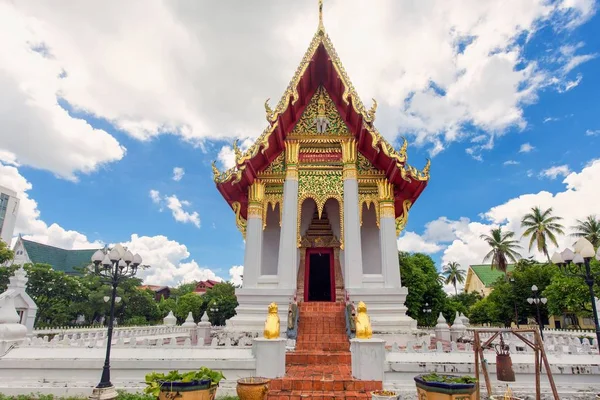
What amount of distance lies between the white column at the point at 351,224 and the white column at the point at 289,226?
146 cm

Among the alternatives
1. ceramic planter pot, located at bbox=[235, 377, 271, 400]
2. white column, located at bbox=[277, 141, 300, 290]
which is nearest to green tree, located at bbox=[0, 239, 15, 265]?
white column, located at bbox=[277, 141, 300, 290]

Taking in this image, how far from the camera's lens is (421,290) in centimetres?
2720

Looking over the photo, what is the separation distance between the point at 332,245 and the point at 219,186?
4.43 metres

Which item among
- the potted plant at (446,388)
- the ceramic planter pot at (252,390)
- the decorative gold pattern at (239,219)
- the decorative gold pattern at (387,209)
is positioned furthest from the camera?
the decorative gold pattern at (239,219)

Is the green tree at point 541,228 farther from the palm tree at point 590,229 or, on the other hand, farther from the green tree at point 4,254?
the green tree at point 4,254

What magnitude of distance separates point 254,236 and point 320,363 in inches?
176

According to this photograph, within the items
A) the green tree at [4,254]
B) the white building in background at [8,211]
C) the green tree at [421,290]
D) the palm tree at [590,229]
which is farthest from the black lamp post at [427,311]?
the white building in background at [8,211]

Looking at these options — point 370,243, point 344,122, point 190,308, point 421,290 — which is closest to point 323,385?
point 370,243

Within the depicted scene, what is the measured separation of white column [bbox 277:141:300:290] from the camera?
10086mm

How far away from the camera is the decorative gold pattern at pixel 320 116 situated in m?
11.5

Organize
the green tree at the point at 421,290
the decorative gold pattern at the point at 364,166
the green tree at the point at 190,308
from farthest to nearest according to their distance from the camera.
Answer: the green tree at the point at 190,308, the green tree at the point at 421,290, the decorative gold pattern at the point at 364,166

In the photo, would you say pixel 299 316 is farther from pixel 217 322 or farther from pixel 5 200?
pixel 5 200

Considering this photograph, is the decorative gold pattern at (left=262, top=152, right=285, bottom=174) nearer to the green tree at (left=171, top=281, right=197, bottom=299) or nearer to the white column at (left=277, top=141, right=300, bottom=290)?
the white column at (left=277, top=141, right=300, bottom=290)

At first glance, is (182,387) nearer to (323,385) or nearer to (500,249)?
(323,385)
